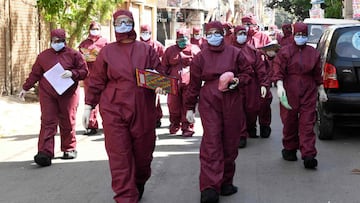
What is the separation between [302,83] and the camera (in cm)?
720

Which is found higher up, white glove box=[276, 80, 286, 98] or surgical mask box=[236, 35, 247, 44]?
surgical mask box=[236, 35, 247, 44]

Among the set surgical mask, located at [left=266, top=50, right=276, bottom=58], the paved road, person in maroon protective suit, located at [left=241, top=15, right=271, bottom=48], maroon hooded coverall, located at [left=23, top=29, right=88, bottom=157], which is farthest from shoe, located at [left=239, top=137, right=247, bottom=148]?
maroon hooded coverall, located at [left=23, top=29, right=88, bottom=157]

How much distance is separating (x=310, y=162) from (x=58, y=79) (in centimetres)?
Result: 329

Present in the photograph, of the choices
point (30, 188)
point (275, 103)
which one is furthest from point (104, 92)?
point (275, 103)

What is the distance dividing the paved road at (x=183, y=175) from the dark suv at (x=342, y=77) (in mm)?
437

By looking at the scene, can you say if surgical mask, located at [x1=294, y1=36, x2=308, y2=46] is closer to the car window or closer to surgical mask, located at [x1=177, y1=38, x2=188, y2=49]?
the car window

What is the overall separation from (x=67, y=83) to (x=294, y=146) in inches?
119

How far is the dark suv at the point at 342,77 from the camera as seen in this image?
8.51 meters

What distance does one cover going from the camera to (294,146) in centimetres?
760

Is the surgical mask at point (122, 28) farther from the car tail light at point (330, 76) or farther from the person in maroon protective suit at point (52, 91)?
the car tail light at point (330, 76)

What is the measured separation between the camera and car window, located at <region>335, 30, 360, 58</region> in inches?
339

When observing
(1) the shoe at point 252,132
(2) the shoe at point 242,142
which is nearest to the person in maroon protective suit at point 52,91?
(2) the shoe at point 242,142

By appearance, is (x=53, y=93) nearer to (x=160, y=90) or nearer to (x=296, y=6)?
(x=160, y=90)

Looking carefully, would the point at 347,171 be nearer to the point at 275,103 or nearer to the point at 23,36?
the point at 275,103
